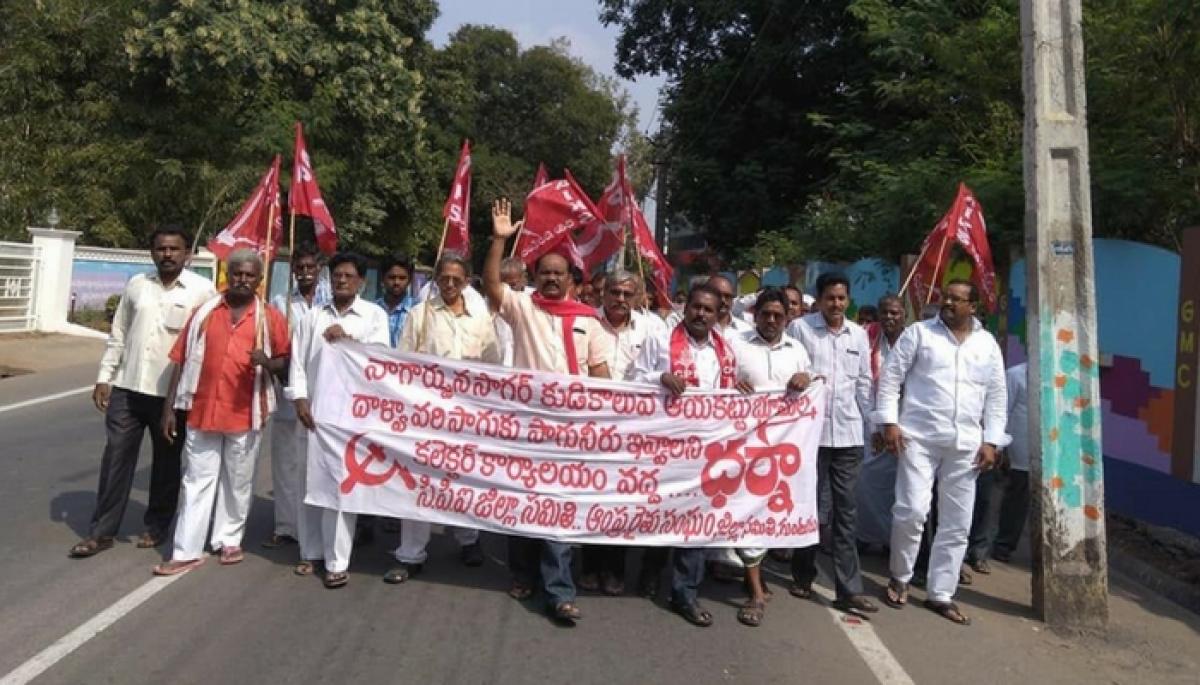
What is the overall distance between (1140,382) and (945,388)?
3.20m

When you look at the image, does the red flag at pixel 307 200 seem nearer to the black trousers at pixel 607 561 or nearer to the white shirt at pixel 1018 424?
the black trousers at pixel 607 561

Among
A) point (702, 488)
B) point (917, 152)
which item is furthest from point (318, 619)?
point (917, 152)

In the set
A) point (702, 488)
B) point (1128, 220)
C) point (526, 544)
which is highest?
point (1128, 220)

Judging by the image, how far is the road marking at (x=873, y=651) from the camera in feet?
14.6

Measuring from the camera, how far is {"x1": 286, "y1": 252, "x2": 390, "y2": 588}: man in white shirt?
5.34m

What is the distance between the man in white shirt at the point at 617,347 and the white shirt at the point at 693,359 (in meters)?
0.12

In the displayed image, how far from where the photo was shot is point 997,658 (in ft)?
15.7

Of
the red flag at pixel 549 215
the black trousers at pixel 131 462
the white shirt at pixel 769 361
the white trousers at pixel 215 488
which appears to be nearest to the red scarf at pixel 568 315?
the white shirt at pixel 769 361

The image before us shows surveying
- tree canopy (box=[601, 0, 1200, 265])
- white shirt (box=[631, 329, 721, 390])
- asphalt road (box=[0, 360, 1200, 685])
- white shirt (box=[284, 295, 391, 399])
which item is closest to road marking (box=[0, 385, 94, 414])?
asphalt road (box=[0, 360, 1200, 685])

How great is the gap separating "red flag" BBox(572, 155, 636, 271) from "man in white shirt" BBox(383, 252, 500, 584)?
189 cm

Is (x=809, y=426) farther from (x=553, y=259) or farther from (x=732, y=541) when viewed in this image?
(x=553, y=259)

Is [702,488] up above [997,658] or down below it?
above

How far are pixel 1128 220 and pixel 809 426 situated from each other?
200 inches

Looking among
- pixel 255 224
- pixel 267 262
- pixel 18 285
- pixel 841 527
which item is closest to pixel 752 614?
pixel 841 527
